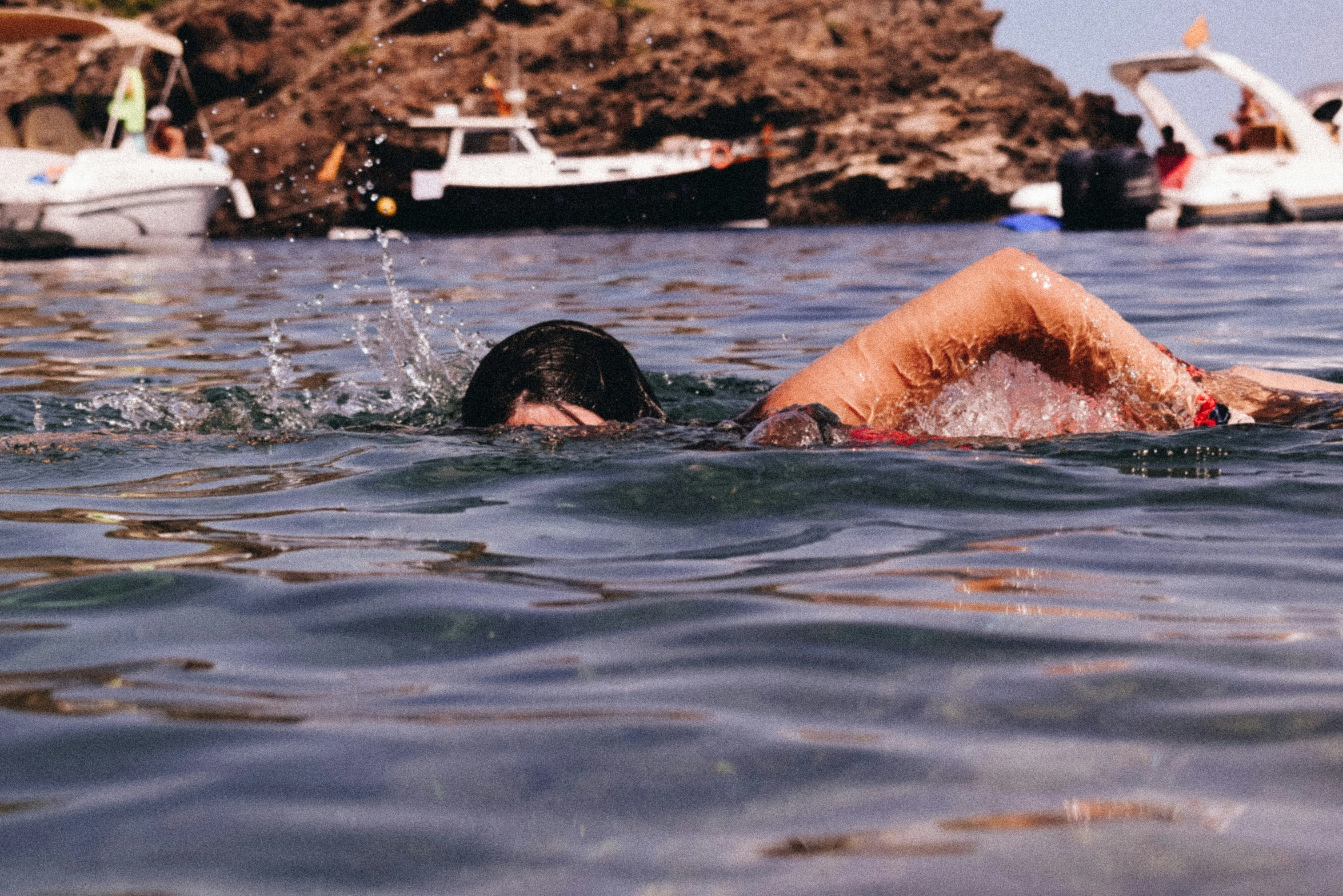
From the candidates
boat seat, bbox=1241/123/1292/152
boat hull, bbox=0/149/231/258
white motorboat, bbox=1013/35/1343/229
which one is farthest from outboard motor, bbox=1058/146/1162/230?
boat hull, bbox=0/149/231/258

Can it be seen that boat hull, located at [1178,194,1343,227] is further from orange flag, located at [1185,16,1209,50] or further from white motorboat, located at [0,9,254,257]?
white motorboat, located at [0,9,254,257]

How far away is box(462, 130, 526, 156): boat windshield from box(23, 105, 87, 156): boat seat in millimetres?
8867

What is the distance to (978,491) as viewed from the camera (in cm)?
311

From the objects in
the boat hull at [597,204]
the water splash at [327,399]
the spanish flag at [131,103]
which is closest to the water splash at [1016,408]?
the water splash at [327,399]

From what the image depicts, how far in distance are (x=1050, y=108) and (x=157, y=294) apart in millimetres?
29449

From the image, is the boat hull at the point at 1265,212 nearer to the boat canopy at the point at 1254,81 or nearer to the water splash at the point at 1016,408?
the boat canopy at the point at 1254,81

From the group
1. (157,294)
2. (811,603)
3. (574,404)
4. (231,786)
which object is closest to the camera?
(231,786)

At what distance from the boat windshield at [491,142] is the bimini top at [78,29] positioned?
856 centimetres

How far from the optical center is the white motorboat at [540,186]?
26672mm

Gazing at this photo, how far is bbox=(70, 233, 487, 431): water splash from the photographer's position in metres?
4.67

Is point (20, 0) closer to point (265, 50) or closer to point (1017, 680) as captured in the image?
point (265, 50)

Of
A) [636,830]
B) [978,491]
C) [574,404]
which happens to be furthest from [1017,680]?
[574,404]

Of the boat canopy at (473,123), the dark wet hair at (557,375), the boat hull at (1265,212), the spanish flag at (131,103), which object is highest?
the boat canopy at (473,123)

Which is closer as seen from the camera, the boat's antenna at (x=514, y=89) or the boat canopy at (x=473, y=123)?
the boat canopy at (x=473, y=123)
